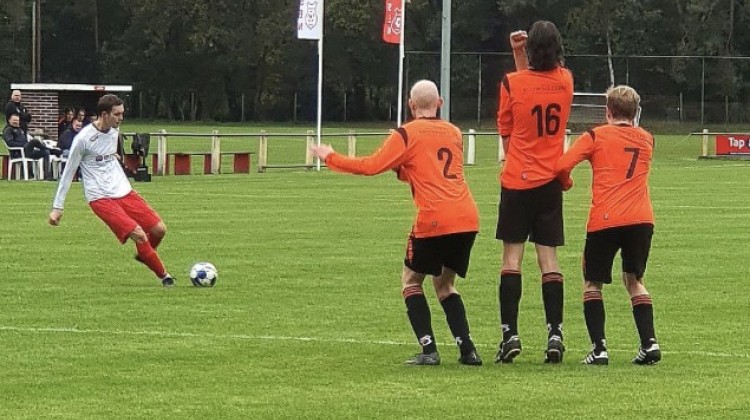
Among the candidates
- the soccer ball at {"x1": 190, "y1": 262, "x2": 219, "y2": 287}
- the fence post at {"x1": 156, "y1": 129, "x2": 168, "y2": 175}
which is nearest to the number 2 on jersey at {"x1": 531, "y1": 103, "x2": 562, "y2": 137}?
the soccer ball at {"x1": 190, "y1": 262, "x2": 219, "y2": 287}

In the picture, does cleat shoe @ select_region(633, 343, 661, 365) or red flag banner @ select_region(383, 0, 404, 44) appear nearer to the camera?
cleat shoe @ select_region(633, 343, 661, 365)

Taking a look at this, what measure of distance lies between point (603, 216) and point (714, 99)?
57.8 meters

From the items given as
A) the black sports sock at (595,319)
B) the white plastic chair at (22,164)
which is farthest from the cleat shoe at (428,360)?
the white plastic chair at (22,164)

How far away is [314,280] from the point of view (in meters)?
15.6

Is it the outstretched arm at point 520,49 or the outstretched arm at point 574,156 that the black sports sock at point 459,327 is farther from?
the outstretched arm at point 520,49

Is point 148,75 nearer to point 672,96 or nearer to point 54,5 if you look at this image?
point 54,5

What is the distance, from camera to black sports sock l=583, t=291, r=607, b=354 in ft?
32.8

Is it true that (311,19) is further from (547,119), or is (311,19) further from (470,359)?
(470,359)

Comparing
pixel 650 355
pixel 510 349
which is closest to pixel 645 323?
pixel 650 355

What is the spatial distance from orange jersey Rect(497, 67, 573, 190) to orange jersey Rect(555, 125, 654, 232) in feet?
0.40

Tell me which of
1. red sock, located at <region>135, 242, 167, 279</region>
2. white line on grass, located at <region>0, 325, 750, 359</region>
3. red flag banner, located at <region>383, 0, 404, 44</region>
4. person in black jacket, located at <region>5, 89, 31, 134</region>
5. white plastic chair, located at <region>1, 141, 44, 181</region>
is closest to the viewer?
white line on grass, located at <region>0, 325, 750, 359</region>

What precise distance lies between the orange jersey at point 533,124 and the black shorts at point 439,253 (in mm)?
490

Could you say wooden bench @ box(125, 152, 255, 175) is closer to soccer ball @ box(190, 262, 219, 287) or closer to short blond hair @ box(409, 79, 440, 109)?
soccer ball @ box(190, 262, 219, 287)

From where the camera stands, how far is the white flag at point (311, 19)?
3906cm
